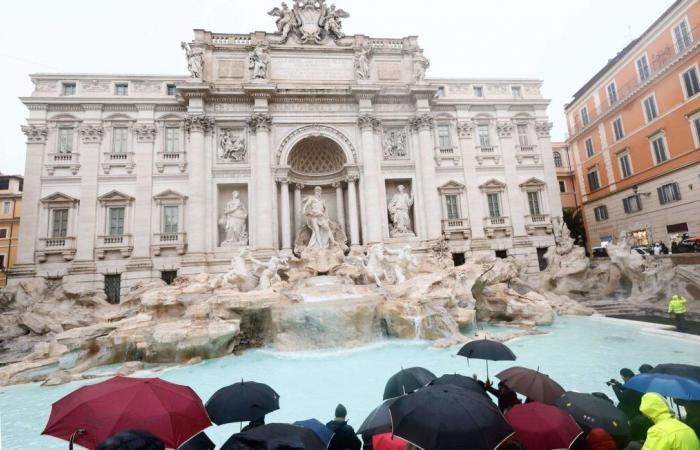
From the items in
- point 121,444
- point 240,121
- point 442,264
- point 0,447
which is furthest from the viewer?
point 240,121

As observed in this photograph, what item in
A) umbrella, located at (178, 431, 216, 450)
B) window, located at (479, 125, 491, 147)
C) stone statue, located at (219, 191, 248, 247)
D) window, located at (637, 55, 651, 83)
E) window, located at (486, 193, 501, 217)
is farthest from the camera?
window, located at (479, 125, 491, 147)

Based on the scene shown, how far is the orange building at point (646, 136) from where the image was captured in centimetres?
1808

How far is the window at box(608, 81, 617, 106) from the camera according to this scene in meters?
23.3

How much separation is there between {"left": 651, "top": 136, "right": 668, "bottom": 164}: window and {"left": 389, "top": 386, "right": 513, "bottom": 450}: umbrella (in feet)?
82.0

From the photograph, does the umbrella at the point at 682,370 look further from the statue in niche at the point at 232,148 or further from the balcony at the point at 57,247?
the balcony at the point at 57,247

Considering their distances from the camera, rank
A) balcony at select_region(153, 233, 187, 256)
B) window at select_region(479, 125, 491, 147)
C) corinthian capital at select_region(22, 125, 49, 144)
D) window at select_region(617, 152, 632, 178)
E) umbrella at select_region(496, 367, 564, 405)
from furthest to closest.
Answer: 1. window at select_region(617, 152, 632, 178)
2. window at select_region(479, 125, 491, 147)
3. corinthian capital at select_region(22, 125, 49, 144)
4. balcony at select_region(153, 233, 187, 256)
5. umbrella at select_region(496, 367, 564, 405)

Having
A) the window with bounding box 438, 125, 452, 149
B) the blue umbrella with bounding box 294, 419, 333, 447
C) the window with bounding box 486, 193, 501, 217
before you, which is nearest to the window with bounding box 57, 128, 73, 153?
the window with bounding box 438, 125, 452, 149

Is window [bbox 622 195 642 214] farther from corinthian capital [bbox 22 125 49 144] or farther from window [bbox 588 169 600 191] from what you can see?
corinthian capital [bbox 22 125 49 144]

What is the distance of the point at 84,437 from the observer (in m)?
2.30

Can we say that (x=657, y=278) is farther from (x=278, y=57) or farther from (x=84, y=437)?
(x=278, y=57)

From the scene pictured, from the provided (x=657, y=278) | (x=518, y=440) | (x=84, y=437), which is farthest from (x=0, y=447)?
(x=657, y=278)

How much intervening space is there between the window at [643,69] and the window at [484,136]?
30.1 ft

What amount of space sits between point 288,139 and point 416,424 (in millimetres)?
19211

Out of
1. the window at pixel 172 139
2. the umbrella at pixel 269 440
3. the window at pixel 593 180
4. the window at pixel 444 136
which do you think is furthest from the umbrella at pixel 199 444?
the window at pixel 593 180
